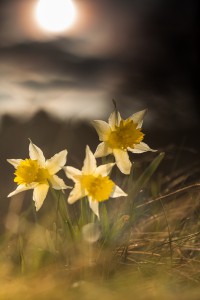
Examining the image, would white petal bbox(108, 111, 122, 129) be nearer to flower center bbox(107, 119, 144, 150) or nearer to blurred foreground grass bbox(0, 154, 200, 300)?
flower center bbox(107, 119, 144, 150)

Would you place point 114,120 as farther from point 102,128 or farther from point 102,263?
point 102,263

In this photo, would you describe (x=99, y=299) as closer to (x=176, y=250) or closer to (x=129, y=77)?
(x=176, y=250)

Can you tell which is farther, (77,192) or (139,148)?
(139,148)

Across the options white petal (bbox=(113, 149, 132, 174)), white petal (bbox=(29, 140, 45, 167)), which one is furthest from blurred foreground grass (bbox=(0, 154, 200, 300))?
white petal (bbox=(29, 140, 45, 167))

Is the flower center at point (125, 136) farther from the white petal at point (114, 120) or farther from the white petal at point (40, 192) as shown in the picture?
the white petal at point (40, 192)

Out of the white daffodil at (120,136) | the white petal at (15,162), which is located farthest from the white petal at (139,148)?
the white petal at (15,162)

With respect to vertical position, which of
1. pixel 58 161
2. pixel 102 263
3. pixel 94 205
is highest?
pixel 58 161

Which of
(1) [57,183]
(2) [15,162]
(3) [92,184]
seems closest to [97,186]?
(3) [92,184]
